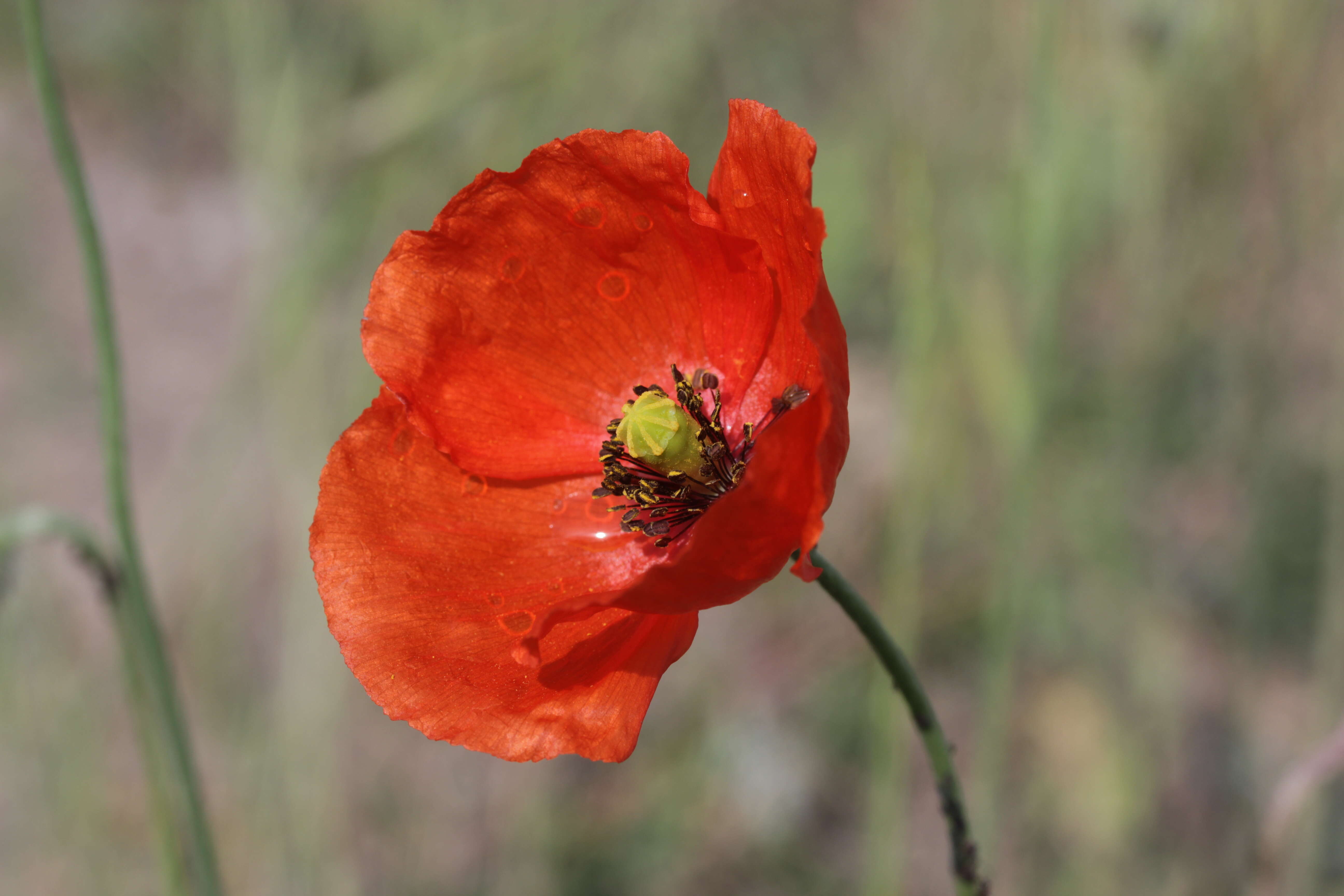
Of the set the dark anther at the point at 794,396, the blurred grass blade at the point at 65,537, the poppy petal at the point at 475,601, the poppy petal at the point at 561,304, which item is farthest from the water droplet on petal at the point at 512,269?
the blurred grass blade at the point at 65,537

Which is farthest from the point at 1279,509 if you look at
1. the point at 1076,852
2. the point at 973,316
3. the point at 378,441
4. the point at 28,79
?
the point at 28,79

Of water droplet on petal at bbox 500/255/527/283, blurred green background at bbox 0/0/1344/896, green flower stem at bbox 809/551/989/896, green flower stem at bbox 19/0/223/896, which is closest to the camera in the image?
green flower stem at bbox 809/551/989/896

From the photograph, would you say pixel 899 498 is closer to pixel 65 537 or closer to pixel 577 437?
pixel 577 437

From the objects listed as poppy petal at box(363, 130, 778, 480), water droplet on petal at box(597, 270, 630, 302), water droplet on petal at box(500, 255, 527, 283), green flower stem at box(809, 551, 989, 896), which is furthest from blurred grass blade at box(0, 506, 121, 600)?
green flower stem at box(809, 551, 989, 896)

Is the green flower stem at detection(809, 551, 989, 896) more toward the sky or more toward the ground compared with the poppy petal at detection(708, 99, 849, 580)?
more toward the ground

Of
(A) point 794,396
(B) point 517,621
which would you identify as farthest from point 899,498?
(B) point 517,621

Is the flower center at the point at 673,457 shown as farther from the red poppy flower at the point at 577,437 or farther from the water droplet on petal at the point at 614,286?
the water droplet on petal at the point at 614,286

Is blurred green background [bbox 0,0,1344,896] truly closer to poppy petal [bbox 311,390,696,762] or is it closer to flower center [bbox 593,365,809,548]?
flower center [bbox 593,365,809,548]
